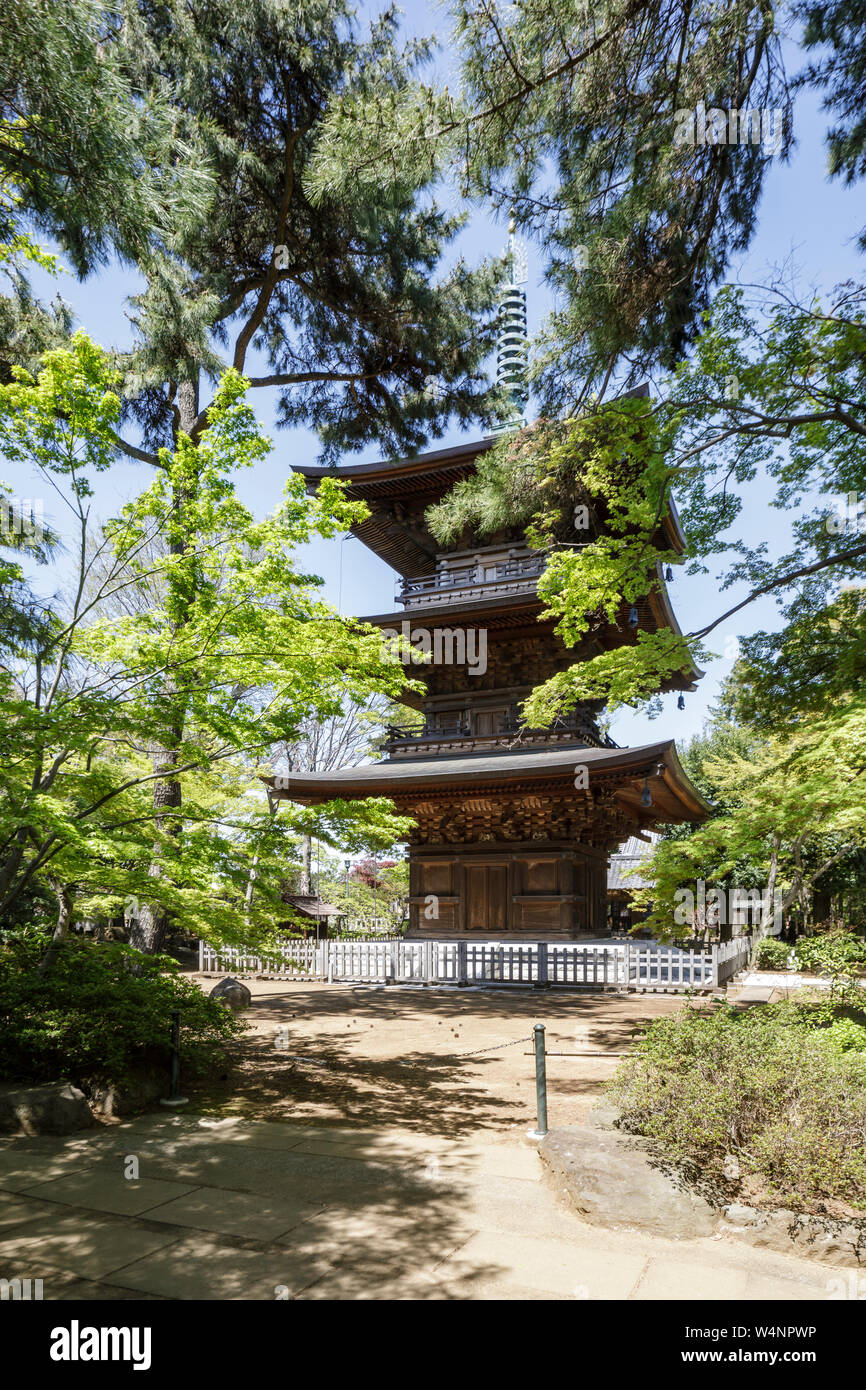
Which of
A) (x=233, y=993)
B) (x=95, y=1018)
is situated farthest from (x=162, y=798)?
(x=95, y=1018)

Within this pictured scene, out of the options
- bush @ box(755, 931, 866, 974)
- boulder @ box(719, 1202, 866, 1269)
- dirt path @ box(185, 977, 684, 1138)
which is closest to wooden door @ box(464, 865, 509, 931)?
dirt path @ box(185, 977, 684, 1138)

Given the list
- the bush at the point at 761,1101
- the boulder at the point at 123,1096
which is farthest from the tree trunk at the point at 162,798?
the bush at the point at 761,1101

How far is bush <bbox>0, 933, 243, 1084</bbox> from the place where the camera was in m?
6.81

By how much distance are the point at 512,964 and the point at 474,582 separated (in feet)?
33.0

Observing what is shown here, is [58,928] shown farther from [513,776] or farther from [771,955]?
[771,955]

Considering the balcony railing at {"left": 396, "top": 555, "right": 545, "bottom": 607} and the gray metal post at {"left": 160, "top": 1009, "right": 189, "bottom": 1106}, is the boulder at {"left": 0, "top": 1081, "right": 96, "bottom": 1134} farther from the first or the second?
A: the balcony railing at {"left": 396, "top": 555, "right": 545, "bottom": 607}

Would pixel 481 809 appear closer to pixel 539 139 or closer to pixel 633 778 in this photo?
pixel 633 778

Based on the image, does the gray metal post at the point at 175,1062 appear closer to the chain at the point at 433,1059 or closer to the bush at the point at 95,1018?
the bush at the point at 95,1018

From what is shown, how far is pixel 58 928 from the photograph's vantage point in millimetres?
10391

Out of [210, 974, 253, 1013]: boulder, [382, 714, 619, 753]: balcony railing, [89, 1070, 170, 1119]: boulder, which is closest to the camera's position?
[89, 1070, 170, 1119]: boulder

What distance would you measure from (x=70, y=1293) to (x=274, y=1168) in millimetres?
2086

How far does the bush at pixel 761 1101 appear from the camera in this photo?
4344 millimetres

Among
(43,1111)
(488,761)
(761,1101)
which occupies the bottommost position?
(43,1111)

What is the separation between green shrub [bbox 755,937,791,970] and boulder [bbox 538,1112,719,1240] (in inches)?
812
